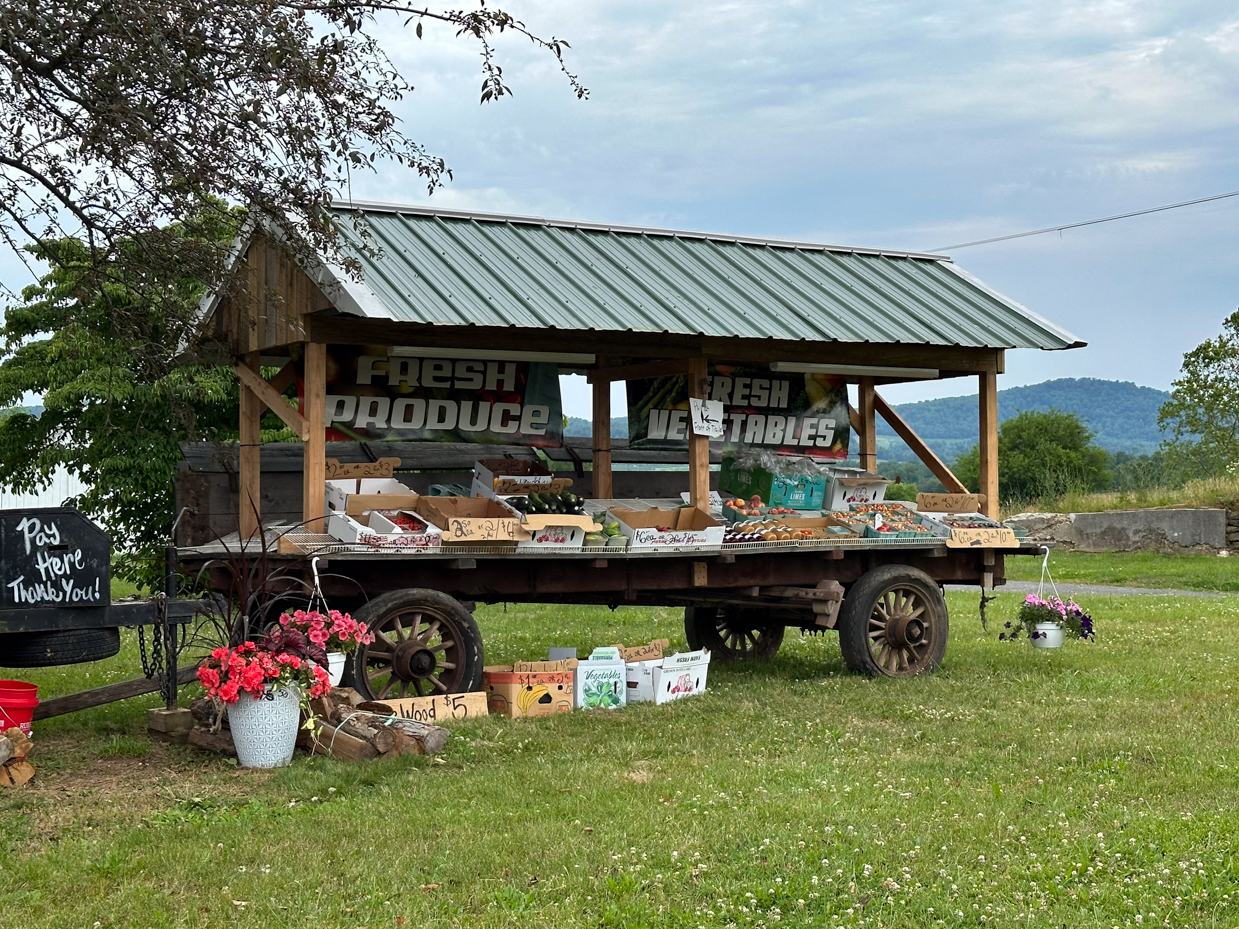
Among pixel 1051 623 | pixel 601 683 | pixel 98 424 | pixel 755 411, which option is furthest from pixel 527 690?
pixel 98 424

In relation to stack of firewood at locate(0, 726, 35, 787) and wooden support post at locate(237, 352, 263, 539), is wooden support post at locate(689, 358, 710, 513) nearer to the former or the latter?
wooden support post at locate(237, 352, 263, 539)

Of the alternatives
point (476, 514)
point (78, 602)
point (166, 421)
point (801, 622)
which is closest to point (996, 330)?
point (801, 622)

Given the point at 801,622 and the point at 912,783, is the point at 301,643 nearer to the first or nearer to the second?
the point at 912,783

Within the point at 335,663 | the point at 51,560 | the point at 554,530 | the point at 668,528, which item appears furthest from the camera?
the point at 668,528

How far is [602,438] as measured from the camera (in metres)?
11.7

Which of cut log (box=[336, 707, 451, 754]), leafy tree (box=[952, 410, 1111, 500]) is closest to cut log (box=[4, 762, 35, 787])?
cut log (box=[336, 707, 451, 754])

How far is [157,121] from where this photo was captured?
7750 mm

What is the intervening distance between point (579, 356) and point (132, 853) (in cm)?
601

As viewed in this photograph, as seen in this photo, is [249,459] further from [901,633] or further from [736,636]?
[901,633]

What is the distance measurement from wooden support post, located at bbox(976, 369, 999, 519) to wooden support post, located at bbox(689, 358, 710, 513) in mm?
2825

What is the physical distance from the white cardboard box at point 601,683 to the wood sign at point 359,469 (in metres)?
2.25

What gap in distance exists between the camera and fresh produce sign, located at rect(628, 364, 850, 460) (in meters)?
12.3

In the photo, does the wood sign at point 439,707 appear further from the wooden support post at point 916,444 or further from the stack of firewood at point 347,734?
the wooden support post at point 916,444

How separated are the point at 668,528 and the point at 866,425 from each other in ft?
11.9
